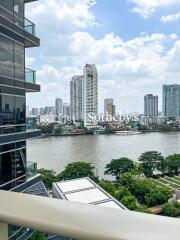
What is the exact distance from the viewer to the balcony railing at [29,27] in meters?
4.17

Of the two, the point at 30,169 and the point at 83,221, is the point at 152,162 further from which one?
the point at 83,221

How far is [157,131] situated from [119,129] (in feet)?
18.3

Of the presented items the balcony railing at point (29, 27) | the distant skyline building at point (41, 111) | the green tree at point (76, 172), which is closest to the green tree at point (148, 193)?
the green tree at point (76, 172)

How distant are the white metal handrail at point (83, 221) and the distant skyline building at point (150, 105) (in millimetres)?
77343

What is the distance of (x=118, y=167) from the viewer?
621 inches

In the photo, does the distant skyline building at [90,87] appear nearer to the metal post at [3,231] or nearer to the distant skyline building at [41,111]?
the distant skyline building at [41,111]

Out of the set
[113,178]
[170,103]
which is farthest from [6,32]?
[170,103]

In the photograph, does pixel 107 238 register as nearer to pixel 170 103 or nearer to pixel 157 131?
pixel 157 131

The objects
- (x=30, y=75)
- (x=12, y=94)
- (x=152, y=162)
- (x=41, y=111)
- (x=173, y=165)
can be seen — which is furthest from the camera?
(x=41, y=111)

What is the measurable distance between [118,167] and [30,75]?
12154 millimetres

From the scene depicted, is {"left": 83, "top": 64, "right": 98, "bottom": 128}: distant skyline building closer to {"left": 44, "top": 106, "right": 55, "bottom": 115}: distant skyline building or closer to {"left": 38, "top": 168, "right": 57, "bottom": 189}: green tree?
{"left": 44, "top": 106, "right": 55, "bottom": 115}: distant skyline building

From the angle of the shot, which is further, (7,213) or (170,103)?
(170,103)

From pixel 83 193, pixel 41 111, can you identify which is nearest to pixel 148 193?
pixel 83 193

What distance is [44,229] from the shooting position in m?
0.39
